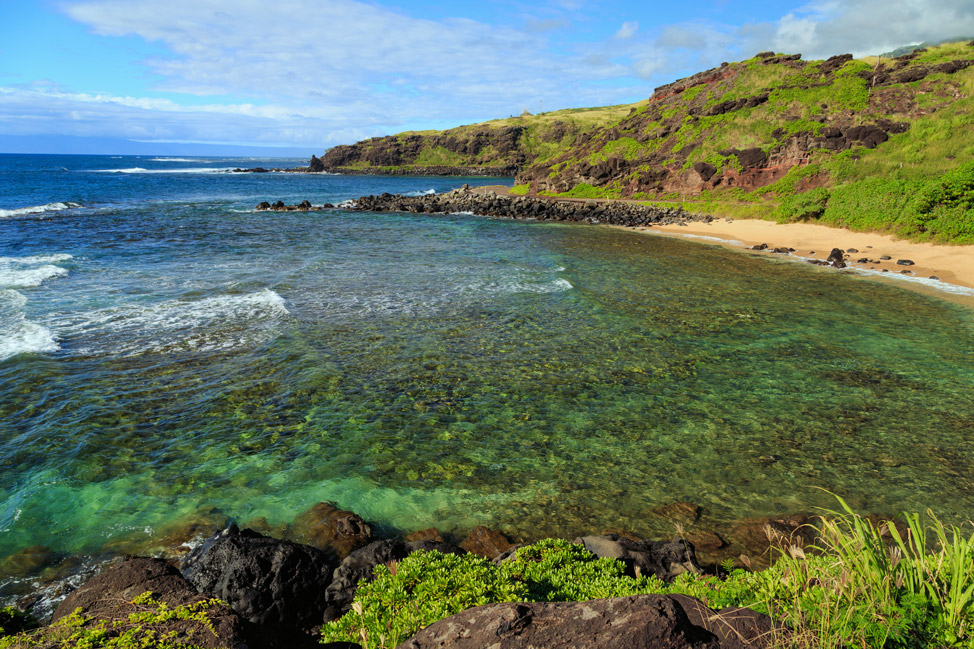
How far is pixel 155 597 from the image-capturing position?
19.1 ft

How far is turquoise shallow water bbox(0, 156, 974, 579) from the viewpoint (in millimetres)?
10391

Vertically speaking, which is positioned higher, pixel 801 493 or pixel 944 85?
pixel 944 85

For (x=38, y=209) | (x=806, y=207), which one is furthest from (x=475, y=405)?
(x=38, y=209)

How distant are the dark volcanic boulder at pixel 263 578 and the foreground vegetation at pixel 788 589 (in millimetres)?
1292

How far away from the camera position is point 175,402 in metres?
13.8

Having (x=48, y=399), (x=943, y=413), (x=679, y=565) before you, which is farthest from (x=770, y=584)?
(x=48, y=399)

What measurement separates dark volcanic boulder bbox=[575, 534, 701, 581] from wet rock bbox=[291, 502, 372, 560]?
3847mm

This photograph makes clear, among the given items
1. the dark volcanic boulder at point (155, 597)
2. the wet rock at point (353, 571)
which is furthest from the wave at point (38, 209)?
the wet rock at point (353, 571)

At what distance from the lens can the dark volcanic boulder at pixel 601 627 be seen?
414 centimetres

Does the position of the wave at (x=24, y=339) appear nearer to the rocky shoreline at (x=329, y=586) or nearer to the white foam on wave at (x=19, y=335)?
the white foam on wave at (x=19, y=335)

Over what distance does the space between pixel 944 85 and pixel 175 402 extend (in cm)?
7408

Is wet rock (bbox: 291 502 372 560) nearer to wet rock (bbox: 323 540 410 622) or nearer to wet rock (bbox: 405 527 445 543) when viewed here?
wet rock (bbox: 405 527 445 543)

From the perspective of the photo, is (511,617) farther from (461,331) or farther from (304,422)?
(461,331)

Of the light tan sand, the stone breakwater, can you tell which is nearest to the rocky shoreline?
the light tan sand
